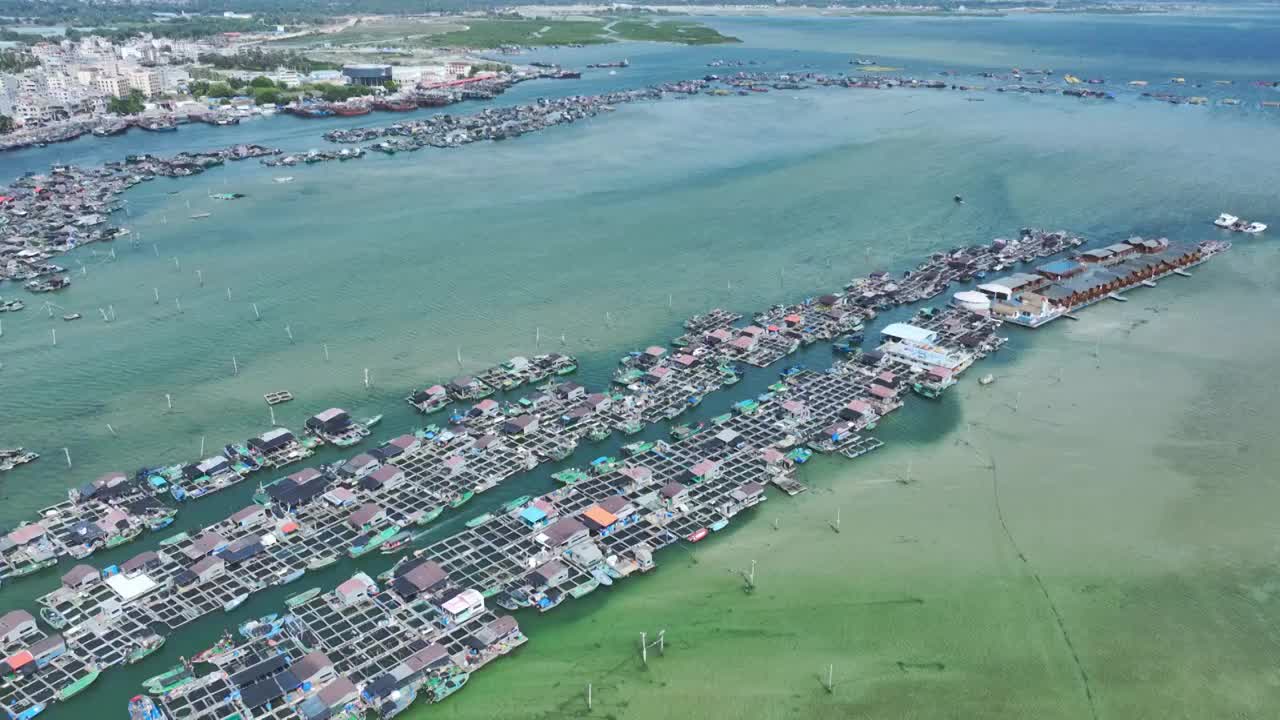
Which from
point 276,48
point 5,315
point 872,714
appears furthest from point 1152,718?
point 276,48

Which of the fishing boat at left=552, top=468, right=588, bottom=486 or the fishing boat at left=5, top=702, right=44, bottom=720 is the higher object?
the fishing boat at left=552, top=468, right=588, bottom=486

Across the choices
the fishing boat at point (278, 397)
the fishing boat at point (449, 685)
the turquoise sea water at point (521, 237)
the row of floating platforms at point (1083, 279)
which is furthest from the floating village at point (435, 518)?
the fishing boat at point (278, 397)

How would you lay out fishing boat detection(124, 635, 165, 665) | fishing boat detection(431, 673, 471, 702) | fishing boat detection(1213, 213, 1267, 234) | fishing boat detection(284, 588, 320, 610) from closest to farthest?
fishing boat detection(431, 673, 471, 702)
fishing boat detection(124, 635, 165, 665)
fishing boat detection(284, 588, 320, 610)
fishing boat detection(1213, 213, 1267, 234)

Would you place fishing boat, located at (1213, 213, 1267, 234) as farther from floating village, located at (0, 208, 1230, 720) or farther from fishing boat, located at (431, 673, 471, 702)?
fishing boat, located at (431, 673, 471, 702)

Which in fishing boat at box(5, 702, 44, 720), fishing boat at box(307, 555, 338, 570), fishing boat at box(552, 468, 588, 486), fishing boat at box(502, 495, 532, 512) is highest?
fishing boat at box(552, 468, 588, 486)

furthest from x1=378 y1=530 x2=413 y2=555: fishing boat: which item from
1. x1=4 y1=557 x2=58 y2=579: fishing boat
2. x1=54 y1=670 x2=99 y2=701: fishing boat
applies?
x1=4 y1=557 x2=58 y2=579: fishing boat

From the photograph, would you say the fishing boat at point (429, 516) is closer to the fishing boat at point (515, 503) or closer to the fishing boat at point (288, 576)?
the fishing boat at point (515, 503)

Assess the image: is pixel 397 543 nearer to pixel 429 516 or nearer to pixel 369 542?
pixel 369 542

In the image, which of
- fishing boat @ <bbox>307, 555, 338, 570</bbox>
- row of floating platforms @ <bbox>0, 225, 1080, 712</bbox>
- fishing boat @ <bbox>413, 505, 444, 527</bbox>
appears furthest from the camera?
fishing boat @ <bbox>413, 505, 444, 527</bbox>
